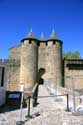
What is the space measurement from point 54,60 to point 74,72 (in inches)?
179

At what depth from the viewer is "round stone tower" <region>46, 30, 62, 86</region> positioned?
37.1 m

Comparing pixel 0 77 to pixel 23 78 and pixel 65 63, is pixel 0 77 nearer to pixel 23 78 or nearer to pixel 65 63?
pixel 23 78

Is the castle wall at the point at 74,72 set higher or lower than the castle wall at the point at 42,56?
lower

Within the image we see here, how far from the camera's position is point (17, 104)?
17.4 meters

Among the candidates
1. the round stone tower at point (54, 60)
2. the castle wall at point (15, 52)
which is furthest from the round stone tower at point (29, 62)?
the round stone tower at point (54, 60)

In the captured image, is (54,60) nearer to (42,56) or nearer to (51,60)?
(51,60)

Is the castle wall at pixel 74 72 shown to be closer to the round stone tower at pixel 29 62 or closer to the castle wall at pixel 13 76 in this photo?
the round stone tower at pixel 29 62

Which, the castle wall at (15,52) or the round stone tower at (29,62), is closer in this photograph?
the round stone tower at (29,62)

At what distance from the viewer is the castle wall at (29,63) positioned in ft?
119

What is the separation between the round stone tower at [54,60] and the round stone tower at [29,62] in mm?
2348

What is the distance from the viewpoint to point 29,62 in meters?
36.9

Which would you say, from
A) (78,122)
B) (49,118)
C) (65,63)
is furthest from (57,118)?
(65,63)

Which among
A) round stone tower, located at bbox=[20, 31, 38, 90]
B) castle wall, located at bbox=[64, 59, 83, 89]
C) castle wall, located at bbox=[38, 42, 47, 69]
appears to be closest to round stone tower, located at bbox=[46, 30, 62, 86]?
castle wall, located at bbox=[38, 42, 47, 69]

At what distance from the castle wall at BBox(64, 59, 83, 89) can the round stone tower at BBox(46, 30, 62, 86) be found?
1555 millimetres
